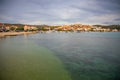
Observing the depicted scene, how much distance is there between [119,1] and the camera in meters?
4.47

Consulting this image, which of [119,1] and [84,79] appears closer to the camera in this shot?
[84,79]

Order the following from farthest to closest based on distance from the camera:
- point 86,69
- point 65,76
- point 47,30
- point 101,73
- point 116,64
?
point 47,30 < point 116,64 < point 86,69 < point 101,73 < point 65,76

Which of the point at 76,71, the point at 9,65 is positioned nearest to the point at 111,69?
the point at 76,71

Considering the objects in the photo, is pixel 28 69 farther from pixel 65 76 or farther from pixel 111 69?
pixel 111 69

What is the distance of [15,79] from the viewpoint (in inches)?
128

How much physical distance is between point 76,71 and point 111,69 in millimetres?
1081

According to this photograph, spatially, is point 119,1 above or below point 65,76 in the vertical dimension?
above

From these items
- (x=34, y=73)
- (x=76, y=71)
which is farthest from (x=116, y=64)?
(x=34, y=73)

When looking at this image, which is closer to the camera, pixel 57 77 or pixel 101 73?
pixel 57 77

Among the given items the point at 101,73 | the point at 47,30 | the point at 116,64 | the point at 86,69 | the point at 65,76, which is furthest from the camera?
the point at 47,30

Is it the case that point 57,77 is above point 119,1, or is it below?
below

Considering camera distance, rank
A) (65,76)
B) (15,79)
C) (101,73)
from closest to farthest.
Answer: (15,79) < (65,76) < (101,73)

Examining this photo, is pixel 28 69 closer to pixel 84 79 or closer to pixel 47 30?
pixel 84 79

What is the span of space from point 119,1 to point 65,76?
2876 millimetres
